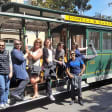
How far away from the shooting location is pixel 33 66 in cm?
485

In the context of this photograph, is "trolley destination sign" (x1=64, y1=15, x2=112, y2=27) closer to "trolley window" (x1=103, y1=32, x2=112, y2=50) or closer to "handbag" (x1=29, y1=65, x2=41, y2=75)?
"trolley window" (x1=103, y1=32, x2=112, y2=50)

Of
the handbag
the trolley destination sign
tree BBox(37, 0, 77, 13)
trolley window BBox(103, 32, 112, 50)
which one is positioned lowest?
the handbag

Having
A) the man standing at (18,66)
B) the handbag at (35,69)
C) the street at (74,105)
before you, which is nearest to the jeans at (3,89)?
the man standing at (18,66)

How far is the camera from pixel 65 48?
248 inches

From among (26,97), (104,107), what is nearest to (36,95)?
(26,97)

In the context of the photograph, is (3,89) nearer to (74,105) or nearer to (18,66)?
(18,66)

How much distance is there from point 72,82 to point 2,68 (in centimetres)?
210

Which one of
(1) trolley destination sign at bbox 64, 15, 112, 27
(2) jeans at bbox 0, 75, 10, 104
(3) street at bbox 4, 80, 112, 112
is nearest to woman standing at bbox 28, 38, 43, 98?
(3) street at bbox 4, 80, 112, 112

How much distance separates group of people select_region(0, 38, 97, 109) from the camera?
424 cm

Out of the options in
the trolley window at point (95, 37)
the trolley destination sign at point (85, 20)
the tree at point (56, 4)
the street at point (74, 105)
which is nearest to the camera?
the street at point (74, 105)

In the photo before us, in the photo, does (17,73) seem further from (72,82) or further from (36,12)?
(36,12)

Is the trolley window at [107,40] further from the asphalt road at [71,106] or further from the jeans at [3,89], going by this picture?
the jeans at [3,89]

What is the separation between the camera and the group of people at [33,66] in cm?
424

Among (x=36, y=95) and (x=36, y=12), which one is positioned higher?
(x=36, y=12)
